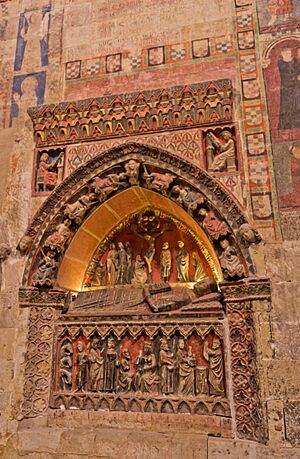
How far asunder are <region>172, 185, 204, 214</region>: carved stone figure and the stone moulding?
3.06 feet

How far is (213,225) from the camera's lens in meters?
5.30

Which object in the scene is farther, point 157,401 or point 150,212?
point 150,212

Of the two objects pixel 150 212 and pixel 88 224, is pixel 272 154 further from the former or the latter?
pixel 88 224

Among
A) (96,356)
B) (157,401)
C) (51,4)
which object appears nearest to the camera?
(157,401)

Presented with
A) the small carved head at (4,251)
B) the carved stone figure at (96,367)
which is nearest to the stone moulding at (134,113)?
the small carved head at (4,251)

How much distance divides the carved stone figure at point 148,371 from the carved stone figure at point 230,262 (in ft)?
4.87

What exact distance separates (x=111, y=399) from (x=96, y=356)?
0.60 m

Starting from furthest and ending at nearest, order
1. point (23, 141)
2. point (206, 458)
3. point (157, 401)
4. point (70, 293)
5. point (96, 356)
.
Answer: point (23, 141) → point (70, 293) → point (96, 356) → point (157, 401) → point (206, 458)

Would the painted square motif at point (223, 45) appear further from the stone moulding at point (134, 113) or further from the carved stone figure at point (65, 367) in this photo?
the carved stone figure at point (65, 367)

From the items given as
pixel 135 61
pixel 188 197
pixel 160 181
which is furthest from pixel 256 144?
pixel 135 61

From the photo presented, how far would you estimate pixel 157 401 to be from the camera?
17.1ft

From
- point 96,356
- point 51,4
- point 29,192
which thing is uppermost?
point 51,4

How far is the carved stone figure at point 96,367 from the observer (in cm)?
548

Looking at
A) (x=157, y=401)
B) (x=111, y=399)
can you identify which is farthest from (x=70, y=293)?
(x=157, y=401)
